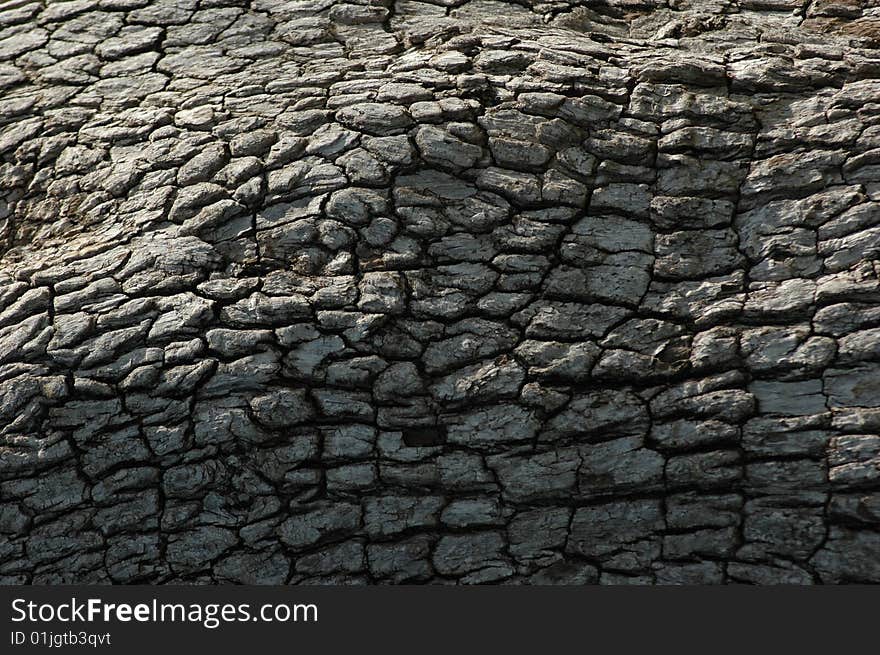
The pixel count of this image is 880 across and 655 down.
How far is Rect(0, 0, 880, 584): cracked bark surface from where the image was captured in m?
2.50

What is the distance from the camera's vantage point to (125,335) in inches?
104

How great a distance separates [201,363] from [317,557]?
67cm

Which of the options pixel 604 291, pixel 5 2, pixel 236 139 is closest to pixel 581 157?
pixel 604 291

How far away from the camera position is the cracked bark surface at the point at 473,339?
8.21ft

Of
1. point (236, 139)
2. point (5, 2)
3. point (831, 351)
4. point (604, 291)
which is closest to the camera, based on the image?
point (831, 351)

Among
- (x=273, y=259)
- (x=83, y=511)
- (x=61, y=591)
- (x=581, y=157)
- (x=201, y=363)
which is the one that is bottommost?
(x=61, y=591)

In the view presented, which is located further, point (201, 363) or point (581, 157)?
point (581, 157)

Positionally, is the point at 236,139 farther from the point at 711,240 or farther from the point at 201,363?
the point at 711,240

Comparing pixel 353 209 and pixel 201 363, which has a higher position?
pixel 353 209

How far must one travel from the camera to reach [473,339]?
262 centimetres

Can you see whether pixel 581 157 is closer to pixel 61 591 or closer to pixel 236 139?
pixel 236 139

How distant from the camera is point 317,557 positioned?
2.57 metres

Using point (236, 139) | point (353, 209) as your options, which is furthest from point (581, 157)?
point (236, 139)

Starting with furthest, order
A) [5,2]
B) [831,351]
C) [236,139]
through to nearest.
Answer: [5,2] < [236,139] < [831,351]
